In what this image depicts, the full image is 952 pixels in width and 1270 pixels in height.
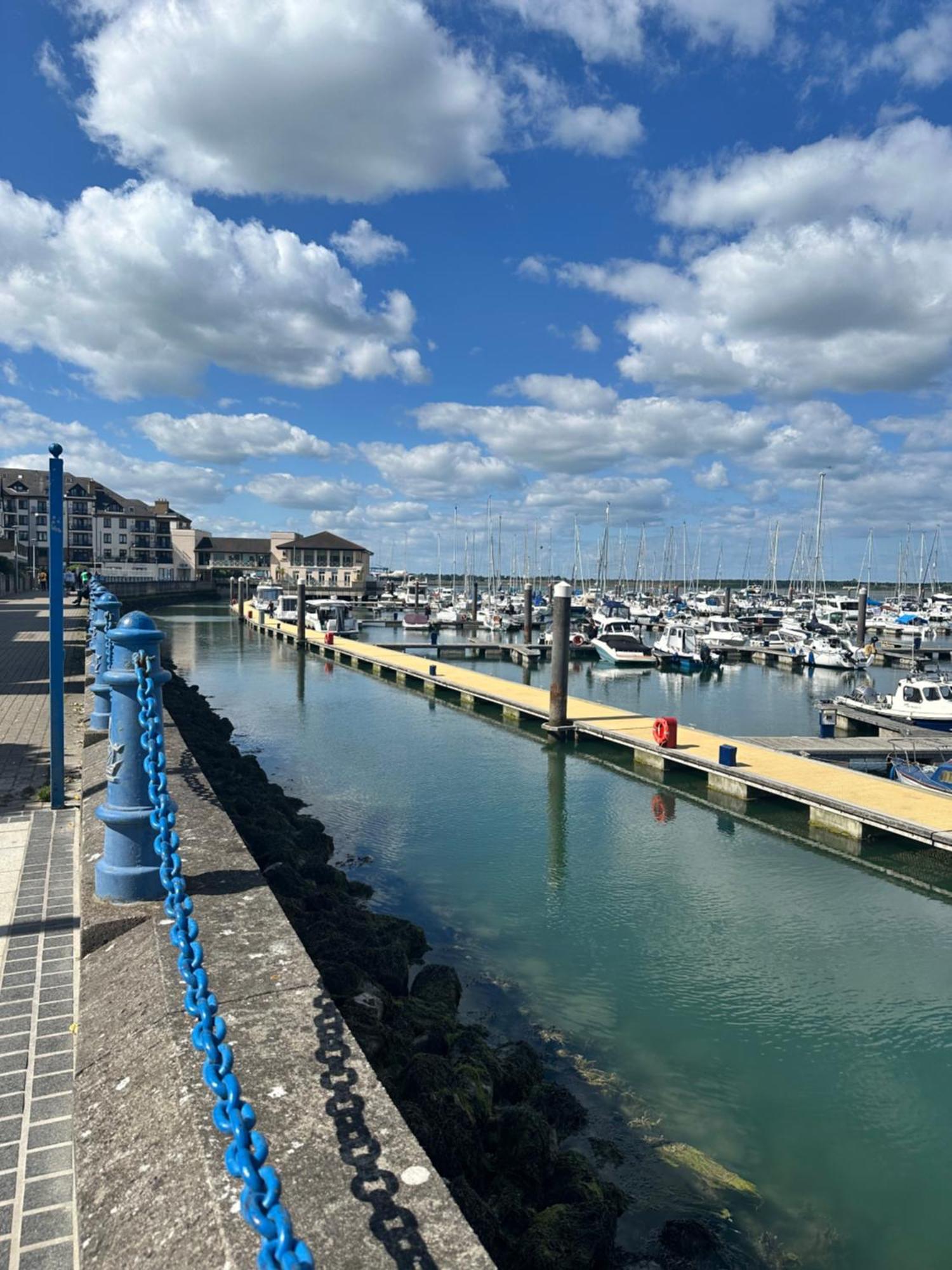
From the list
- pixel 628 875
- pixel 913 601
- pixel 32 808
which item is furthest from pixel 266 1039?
pixel 913 601

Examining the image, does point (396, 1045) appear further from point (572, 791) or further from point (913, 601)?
point (913, 601)

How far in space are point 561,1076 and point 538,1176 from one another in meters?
2.42

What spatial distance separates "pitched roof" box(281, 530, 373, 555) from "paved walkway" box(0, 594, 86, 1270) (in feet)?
393

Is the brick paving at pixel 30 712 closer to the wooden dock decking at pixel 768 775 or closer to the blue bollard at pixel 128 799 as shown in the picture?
the blue bollard at pixel 128 799

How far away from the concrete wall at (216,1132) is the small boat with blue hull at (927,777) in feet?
57.4

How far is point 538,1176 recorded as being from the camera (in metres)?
6.09

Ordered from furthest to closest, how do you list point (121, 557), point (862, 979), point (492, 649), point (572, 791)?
point (121, 557) → point (492, 649) → point (572, 791) → point (862, 979)

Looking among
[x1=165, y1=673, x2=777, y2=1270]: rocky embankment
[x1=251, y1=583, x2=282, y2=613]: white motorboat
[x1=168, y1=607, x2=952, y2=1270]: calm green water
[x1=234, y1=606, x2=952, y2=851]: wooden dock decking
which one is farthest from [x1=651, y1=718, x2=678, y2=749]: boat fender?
[x1=251, y1=583, x2=282, y2=613]: white motorboat

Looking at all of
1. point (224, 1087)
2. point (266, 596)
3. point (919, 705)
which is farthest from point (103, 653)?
point (266, 596)

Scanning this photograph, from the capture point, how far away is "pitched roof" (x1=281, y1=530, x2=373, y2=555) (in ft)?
424

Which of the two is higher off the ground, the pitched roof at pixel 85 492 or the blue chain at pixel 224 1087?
the pitched roof at pixel 85 492

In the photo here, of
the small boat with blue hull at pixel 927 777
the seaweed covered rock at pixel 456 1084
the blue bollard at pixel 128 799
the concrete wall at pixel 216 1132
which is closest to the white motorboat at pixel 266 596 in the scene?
the small boat with blue hull at pixel 927 777

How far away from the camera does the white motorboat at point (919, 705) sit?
27.7m

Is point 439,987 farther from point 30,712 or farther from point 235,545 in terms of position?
point 235,545
